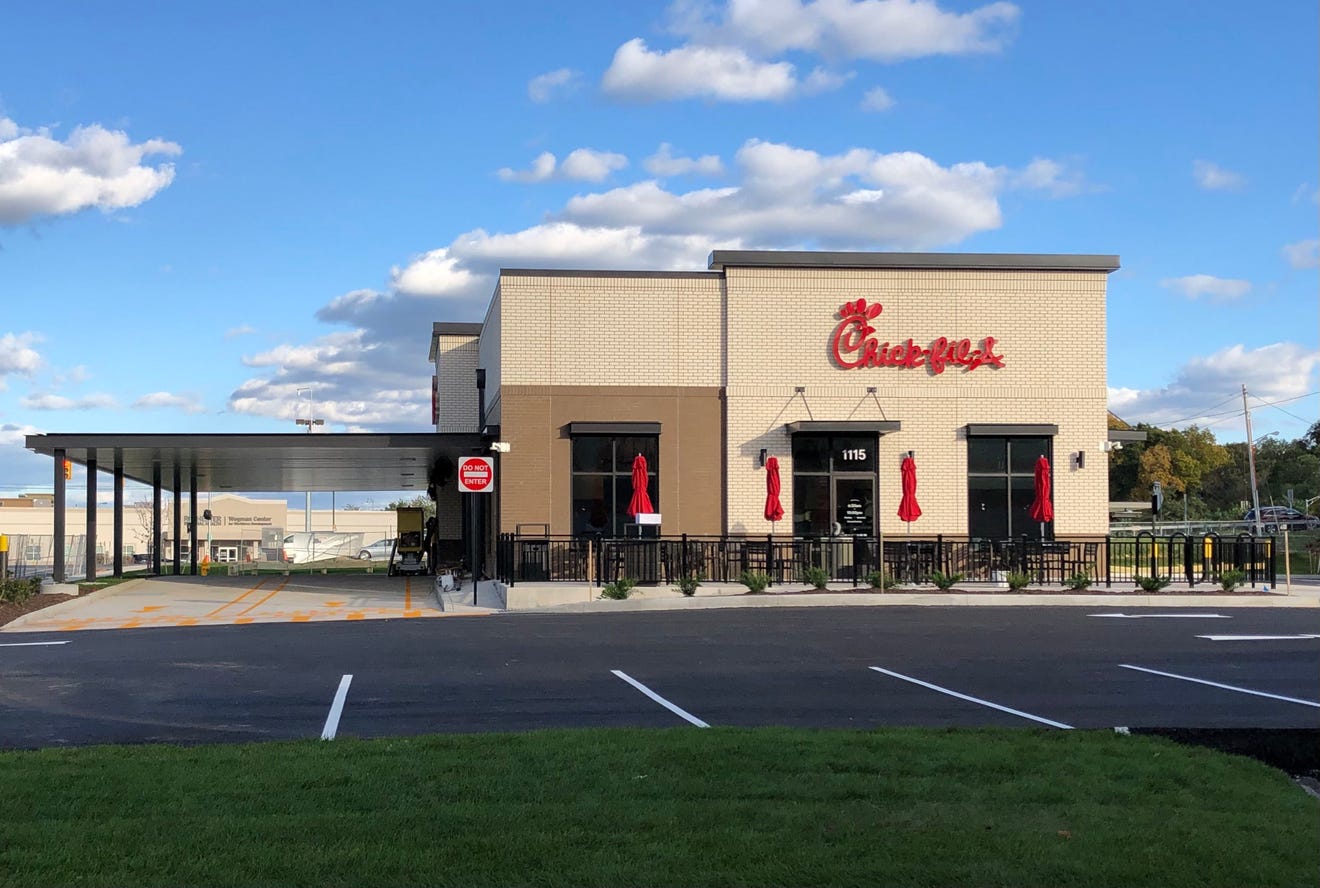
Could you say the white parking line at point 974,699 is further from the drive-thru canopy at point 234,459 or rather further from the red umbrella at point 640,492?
the drive-thru canopy at point 234,459

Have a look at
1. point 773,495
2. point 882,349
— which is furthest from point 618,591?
point 882,349

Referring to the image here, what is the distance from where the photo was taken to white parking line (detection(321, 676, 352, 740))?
9.56 metres

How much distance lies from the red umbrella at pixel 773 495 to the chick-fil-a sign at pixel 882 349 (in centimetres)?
321

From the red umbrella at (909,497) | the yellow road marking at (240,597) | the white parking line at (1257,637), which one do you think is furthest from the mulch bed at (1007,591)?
the yellow road marking at (240,597)

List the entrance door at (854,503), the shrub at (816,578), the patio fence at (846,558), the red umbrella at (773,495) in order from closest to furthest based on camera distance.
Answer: the shrub at (816,578), the patio fence at (846,558), the red umbrella at (773,495), the entrance door at (854,503)

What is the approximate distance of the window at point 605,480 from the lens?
28.8 metres

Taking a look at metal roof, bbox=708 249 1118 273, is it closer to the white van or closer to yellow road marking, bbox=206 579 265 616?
yellow road marking, bbox=206 579 265 616

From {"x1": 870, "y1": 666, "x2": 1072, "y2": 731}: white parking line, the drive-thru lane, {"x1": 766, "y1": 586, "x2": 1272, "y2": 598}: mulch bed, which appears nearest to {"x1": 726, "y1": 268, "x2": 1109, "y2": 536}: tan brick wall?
{"x1": 766, "y1": 586, "x2": 1272, "y2": 598}: mulch bed

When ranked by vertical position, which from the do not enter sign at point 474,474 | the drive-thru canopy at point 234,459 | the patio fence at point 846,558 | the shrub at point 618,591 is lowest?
the shrub at point 618,591

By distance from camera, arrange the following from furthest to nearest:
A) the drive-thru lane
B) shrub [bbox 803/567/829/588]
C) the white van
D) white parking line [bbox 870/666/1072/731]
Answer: the white van → shrub [bbox 803/567/829/588] → the drive-thru lane → white parking line [bbox 870/666/1072/731]

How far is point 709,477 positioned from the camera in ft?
94.9

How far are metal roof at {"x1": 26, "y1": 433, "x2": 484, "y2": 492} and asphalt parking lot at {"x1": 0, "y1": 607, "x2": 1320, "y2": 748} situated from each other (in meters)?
10.6

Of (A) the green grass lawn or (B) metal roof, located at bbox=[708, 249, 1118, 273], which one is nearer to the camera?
(A) the green grass lawn

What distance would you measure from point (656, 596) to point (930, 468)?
8.20 meters
